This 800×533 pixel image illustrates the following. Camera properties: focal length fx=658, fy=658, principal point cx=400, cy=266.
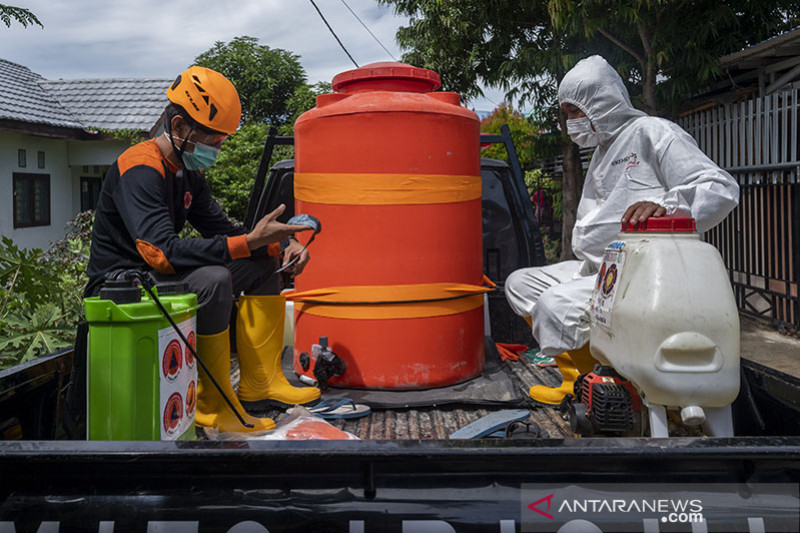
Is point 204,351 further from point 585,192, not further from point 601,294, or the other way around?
point 585,192

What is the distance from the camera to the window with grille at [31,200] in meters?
13.8

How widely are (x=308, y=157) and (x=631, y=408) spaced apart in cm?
209

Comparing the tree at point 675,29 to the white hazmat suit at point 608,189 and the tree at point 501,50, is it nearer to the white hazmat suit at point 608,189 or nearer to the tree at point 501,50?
the tree at point 501,50

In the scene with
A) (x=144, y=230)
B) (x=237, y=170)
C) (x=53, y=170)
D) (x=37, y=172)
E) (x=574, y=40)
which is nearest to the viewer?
(x=144, y=230)

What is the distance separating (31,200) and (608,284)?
15.0 m

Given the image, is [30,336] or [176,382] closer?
[176,382]

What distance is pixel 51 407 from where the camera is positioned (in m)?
2.17

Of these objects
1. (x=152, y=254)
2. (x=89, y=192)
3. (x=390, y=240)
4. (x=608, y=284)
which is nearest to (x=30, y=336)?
(x=152, y=254)

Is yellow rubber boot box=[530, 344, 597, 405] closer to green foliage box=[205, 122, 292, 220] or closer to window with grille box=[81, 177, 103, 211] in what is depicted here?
green foliage box=[205, 122, 292, 220]

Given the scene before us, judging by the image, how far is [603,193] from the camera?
316cm

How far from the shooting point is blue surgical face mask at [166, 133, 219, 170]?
2.74 meters

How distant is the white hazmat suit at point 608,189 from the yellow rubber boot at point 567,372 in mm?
181

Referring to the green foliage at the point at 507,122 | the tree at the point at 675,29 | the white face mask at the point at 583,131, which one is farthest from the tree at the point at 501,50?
the white face mask at the point at 583,131

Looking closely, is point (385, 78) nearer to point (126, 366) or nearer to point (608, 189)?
point (608, 189)
